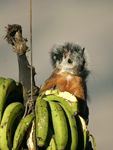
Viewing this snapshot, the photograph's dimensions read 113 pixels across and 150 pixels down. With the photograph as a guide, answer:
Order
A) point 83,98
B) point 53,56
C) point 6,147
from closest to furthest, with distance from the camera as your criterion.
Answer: point 6,147
point 83,98
point 53,56

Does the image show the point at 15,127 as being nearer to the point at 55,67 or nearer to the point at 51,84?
the point at 51,84

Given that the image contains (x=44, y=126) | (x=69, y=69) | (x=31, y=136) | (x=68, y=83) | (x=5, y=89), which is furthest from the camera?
(x=69, y=69)

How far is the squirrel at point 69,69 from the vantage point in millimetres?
3021

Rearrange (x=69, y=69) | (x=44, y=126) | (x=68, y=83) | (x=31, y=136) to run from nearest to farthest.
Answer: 1. (x=44, y=126)
2. (x=31, y=136)
3. (x=68, y=83)
4. (x=69, y=69)

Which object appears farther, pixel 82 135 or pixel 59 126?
pixel 82 135

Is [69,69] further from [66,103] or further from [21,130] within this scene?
[21,130]

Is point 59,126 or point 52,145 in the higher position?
point 59,126

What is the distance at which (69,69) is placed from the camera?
3.26 meters

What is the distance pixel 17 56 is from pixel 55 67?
3.85 feet

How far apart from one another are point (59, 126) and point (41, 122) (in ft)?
0.36

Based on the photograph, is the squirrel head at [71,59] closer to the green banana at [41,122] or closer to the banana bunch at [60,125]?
the banana bunch at [60,125]

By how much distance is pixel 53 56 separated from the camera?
3346 mm

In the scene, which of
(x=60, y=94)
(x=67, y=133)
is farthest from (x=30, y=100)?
(x=67, y=133)

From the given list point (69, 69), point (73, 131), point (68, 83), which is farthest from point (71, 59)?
point (73, 131)
